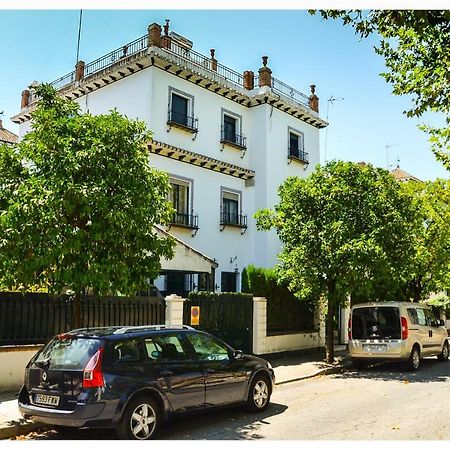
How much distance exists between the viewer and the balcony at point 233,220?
2205cm

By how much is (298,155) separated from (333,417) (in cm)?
1831

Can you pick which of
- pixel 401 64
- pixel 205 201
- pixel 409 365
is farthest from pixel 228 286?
pixel 401 64

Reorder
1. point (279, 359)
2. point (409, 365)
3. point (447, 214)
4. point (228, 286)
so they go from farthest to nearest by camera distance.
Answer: point (228, 286) < point (447, 214) < point (279, 359) < point (409, 365)

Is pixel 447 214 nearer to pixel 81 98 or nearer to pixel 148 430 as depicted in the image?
pixel 81 98

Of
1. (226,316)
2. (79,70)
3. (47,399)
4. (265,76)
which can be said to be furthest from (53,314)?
(265,76)

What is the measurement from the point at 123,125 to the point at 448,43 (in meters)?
5.75

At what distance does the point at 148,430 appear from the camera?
6922 millimetres

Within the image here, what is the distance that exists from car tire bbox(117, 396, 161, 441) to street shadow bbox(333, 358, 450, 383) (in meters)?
7.70

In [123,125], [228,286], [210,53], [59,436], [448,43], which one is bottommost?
[59,436]

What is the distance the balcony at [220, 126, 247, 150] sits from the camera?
22.5 metres

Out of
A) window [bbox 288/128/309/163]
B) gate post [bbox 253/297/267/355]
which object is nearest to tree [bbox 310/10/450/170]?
gate post [bbox 253/297/267/355]

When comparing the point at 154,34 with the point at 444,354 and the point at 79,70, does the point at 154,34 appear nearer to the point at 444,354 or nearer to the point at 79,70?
the point at 79,70

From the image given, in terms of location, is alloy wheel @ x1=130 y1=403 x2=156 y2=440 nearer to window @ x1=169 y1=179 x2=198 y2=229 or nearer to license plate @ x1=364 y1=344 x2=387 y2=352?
license plate @ x1=364 y1=344 x2=387 y2=352

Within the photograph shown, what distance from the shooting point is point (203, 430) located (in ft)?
24.8
